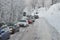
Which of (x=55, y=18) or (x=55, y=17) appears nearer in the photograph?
(x=55, y=18)

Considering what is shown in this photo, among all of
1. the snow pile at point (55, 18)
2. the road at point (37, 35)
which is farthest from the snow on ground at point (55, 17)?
the road at point (37, 35)

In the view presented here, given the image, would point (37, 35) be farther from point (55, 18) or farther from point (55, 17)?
point (55, 17)

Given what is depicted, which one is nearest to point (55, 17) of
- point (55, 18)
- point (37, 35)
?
point (55, 18)

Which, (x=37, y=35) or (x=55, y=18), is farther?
(x=55, y=18)

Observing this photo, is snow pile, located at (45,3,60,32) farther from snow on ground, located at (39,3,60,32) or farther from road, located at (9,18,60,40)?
road, located at (9,18,60,40)

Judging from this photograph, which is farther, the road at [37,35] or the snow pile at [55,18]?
the snow pile at [55,18]

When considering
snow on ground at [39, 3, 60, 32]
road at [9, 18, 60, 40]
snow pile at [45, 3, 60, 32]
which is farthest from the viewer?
snow on ground at [39, 3, 60, 32]

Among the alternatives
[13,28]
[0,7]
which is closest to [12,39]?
[13,28]

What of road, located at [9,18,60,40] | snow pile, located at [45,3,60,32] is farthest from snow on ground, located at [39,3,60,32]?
road, located at [9,18,60,40]

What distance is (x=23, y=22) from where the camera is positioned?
37.1m

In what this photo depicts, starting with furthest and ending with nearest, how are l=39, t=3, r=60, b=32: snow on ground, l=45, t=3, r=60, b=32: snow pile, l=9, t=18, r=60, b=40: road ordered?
l=39, t=3, r=60, b=32: snow on ground < l=45, t=3, r=60, b=32: snow pile < l=9, t=18, r=60, b=40: road

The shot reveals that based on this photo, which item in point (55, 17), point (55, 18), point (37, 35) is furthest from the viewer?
point (55, 17)

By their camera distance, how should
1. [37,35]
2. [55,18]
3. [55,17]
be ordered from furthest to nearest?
[55,17]
[55,18]
[37,35]

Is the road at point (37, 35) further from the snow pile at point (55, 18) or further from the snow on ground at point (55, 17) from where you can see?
the snow on ground at point (55, 17)
